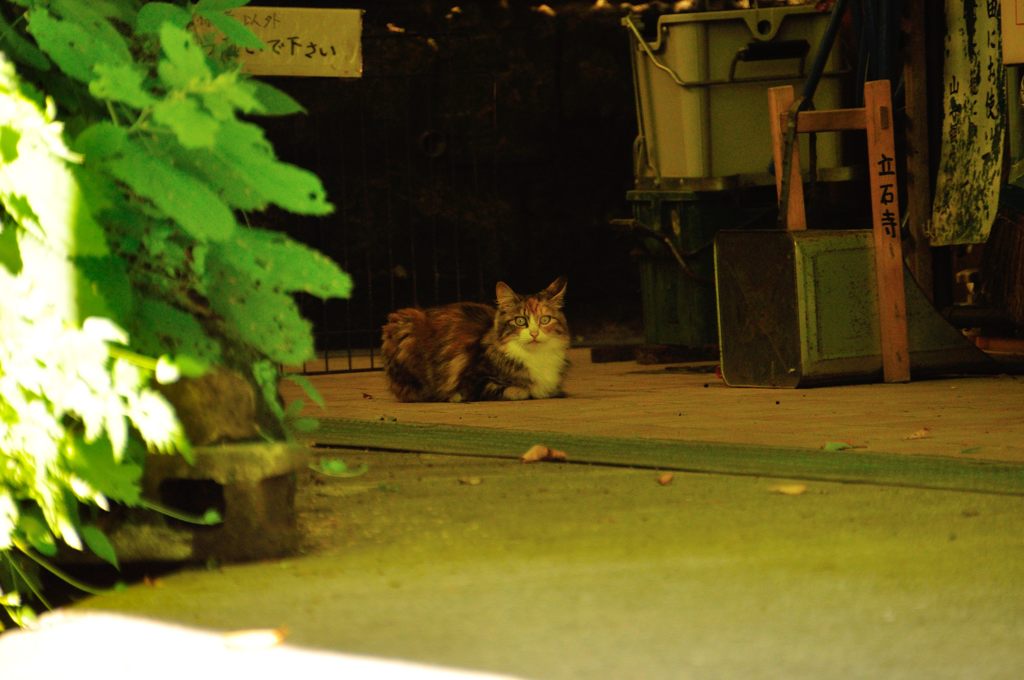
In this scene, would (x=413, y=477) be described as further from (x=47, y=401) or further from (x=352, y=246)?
(x=352, y=246)

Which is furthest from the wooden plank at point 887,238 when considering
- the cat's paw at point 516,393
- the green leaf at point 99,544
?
the green leaf at point 99,544

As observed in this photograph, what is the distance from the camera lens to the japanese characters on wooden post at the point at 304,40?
7223 mm

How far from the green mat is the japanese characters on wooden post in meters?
1.69

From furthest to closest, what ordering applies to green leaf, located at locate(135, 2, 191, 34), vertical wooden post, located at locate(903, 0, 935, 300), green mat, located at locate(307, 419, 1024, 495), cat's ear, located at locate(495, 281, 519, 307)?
vertical wooden post, located at locate(903, 0, 935, 300) → cat's ear, located at locate(495, 281, 519, 307) → green mat, located at locate(307, 419, 1024, 495) → green leaf, located at locate(135, 2, 191, 34)

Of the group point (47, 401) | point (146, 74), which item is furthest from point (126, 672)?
point (146, 74)

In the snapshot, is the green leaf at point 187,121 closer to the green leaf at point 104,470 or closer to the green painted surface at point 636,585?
the green leaf at point 104,470

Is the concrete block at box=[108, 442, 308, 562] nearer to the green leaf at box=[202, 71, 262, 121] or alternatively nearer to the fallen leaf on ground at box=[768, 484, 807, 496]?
the green leaf at box=[202, 71, 262, 121]

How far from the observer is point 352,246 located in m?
9.79

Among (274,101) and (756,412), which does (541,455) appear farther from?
(274,101)

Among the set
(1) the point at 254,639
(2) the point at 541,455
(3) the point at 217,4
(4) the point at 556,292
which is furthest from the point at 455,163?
(1) the point at 254,639

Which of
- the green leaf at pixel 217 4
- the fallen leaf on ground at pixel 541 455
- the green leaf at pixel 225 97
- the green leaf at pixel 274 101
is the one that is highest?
the green leaf at pixel 217 4

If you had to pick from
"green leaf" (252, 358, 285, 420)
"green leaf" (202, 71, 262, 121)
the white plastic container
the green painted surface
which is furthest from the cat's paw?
"green leaf" (202, 71, 262, 121)

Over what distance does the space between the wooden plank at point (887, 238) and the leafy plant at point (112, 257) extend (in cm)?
417

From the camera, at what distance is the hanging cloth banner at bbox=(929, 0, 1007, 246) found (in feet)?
24.9
